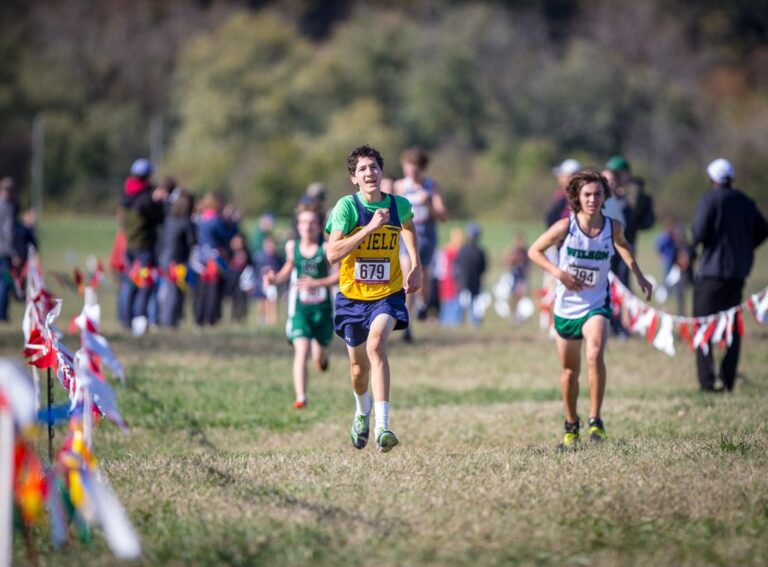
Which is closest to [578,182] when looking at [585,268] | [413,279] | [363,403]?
[585,268]

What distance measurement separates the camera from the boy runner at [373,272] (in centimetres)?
858

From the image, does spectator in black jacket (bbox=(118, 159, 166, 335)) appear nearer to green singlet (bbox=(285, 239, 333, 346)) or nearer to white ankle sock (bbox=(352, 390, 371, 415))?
green singlet (bbox=(285, 239, 333, 346))

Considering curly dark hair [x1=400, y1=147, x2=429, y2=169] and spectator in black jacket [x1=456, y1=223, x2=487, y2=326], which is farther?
spectator in black jacket [x1=456, y1=223, x2=487, y2=326]

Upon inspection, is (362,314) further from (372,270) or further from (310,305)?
(310,305)

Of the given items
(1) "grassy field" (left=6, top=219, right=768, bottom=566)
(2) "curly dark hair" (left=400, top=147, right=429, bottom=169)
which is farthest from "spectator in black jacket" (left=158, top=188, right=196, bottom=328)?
(2) "curly dark hair" (left=400, top=147, right=429, bottom=169)

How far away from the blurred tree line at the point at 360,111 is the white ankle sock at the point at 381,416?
48137 millimetres

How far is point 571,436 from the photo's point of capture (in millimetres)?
9109

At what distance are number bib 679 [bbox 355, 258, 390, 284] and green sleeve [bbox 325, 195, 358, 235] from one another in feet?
0.80

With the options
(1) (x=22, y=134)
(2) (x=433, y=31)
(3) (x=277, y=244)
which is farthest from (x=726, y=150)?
(3) (x=277, y=244)

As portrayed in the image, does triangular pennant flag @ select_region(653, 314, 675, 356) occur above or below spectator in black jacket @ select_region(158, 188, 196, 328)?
below

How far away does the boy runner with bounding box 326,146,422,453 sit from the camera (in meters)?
8.58

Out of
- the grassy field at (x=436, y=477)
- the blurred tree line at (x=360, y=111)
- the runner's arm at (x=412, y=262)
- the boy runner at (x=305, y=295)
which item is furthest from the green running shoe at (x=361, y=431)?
the blurred tree line at (x=360, y=111)

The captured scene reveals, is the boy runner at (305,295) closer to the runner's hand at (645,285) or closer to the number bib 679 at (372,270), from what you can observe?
the number bib 679 at (372,270)

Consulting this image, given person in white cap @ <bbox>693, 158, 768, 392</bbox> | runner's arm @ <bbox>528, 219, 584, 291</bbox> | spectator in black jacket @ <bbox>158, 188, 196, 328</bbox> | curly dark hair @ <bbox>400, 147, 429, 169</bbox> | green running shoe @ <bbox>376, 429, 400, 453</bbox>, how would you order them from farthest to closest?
spectator in black jacket @ <bbox>158, 188, 196, 328</bbox> → curly dark hair @ <bbox>400, 147, 429, 169</bbox> → person in white cap @ <bbox>693, 158, 768, 392</bbox> → runner's arm @ <bbox>528, 219, 584, 291</bbox> → green running shoe @ <bbox>376, 429, 400, 453</bbox>
